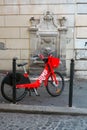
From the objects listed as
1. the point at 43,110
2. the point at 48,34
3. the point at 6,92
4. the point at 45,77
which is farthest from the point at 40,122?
the point at 48,34

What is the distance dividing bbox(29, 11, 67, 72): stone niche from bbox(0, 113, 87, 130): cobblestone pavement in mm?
3843

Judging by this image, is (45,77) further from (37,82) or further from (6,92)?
(6,92)

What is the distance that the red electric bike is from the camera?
26.5ft

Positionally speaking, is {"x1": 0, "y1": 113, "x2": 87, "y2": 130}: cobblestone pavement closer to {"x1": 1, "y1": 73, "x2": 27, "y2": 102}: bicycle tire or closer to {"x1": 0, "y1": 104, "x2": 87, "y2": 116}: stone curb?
{"x1": 0, "y1": 104, "x2": 87, "y2": 116}: stone curb

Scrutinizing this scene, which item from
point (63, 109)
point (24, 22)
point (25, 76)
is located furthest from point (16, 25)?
point (63, 109)

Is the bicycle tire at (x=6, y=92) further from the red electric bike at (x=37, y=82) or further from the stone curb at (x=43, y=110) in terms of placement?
the stone curb at (x=43, y=110)

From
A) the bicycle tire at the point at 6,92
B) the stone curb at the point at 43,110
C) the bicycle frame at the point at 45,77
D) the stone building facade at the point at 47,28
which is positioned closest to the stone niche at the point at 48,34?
the stone building facade at the point at 47,28

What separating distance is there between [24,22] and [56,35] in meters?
1.03

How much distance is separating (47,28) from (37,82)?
2949mm

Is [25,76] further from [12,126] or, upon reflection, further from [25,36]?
[25,36]

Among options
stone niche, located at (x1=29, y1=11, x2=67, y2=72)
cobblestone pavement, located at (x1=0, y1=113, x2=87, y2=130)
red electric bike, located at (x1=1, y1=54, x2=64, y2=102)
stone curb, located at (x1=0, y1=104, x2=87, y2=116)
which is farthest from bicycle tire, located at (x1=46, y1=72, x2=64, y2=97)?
stone niche, located at (x1=29, y1=11, x2=67, y2=72)

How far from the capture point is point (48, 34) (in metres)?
10.9

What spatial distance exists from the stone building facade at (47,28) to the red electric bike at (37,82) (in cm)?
221

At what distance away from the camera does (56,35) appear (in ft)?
35.7
